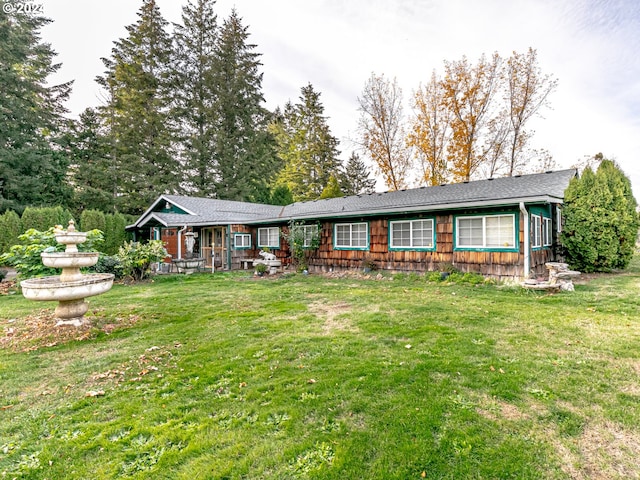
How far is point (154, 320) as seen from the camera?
18.9 ft

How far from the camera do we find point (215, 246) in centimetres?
1485

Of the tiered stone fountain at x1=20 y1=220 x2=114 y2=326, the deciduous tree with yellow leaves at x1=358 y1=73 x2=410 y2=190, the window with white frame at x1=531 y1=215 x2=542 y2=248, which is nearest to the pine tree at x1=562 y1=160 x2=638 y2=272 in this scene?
the window with white frame at x1=531 y1=215 x2=542 y2=248

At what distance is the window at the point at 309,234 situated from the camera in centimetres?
1238

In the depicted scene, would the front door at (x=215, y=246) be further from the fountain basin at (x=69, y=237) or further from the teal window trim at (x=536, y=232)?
the teal window trim at (x=536, y=232)

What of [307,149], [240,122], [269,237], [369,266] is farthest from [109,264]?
[307,149]

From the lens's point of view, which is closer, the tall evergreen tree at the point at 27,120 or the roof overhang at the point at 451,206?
the roof overhang at the point at 451,206

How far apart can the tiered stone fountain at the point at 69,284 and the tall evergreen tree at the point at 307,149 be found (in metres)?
24.9

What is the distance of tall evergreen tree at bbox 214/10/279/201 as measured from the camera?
26.0 meters

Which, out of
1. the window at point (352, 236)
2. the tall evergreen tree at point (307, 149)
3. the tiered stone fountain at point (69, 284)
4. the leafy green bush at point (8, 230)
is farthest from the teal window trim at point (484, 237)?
the tall evergreen tree at point (307, 149)

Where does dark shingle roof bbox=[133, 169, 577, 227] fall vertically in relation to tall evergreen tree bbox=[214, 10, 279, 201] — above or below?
below

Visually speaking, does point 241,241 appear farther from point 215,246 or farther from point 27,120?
point 27,120

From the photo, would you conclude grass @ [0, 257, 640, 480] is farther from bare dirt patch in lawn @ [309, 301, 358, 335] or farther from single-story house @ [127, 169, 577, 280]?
single-story house @ [127, 169, 577, 280]

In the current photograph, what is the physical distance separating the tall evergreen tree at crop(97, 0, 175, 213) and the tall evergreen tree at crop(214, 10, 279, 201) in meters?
4.01

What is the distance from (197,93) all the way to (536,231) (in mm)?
26957
